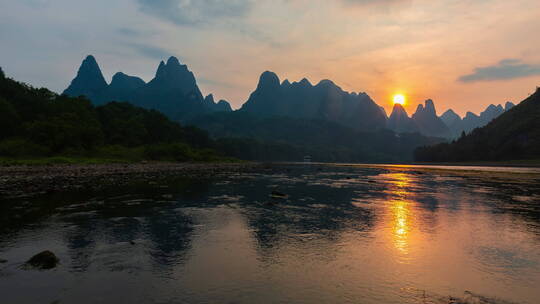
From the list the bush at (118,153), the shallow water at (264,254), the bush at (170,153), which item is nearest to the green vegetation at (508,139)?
the bush at (170,153)

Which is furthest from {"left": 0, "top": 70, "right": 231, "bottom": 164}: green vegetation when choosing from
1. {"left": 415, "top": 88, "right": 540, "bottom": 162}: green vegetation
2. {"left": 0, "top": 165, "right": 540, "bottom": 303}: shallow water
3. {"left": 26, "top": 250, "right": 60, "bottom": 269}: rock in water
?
{"left": 415, "top": 88, "right": 540, "bottom": 162}: green vegetation

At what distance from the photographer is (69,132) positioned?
7881 cm

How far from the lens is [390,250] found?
46.3 ft

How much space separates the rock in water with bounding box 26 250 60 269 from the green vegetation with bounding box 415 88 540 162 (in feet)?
633

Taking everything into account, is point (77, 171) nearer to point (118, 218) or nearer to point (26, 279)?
point (118, 218)

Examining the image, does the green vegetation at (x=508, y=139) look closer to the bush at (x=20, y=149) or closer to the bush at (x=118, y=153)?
the bush at (x=118, y=153)

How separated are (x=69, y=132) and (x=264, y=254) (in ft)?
283

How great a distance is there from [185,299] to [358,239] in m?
10.5

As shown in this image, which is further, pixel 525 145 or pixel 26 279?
pixel 525 145

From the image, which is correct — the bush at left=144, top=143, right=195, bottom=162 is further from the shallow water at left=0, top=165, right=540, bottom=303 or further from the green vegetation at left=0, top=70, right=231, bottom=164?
the shallow water at left=0, top=165, right=540, bottom=303

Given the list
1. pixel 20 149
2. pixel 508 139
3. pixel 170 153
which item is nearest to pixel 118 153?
pixel 170 153

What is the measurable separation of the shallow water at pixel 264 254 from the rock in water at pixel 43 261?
472mm

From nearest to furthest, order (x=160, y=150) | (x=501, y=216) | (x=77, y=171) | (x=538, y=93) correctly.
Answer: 1. (x=501, y=216)
2. (x=77, y=171)
3. (x=160, y=150)
4. (x=538, y=93)

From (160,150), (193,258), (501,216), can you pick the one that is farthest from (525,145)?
(193,258)
